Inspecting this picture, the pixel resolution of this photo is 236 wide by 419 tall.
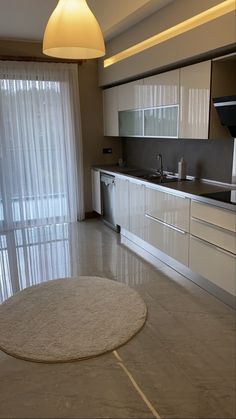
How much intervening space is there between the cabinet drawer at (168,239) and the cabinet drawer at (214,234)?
0.59ft

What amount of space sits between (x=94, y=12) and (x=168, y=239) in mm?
2678

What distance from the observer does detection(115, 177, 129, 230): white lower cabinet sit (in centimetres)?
445

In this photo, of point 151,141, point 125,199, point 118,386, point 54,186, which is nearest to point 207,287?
point 118,386

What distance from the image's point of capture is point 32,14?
3736 millimetres

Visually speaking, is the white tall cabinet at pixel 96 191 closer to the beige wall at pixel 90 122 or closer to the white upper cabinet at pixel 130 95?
the beige wall at pixel 90 122

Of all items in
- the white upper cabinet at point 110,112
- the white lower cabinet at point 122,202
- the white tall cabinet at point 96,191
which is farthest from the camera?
the white tall cabinet at point 96,191

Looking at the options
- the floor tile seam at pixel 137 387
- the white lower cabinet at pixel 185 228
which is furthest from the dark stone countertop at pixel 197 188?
the floor tile seam at pixel 137 387

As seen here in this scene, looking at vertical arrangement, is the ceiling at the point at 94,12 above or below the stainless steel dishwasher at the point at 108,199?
above

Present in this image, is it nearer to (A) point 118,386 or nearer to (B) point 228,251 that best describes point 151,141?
(B) point 228,251

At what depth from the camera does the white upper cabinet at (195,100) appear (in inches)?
122

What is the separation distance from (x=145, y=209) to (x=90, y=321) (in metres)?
1.71

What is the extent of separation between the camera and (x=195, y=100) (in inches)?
129

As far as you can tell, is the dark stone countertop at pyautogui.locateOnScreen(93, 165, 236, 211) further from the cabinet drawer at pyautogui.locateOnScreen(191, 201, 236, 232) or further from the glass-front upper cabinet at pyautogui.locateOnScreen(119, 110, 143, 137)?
the glass-front upper cabinet at pyautogui.locateOnScreen(119, 110, 143, 137)

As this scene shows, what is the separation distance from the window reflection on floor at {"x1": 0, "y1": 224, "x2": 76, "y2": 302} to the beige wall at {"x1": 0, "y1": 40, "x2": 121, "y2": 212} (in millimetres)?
1085
